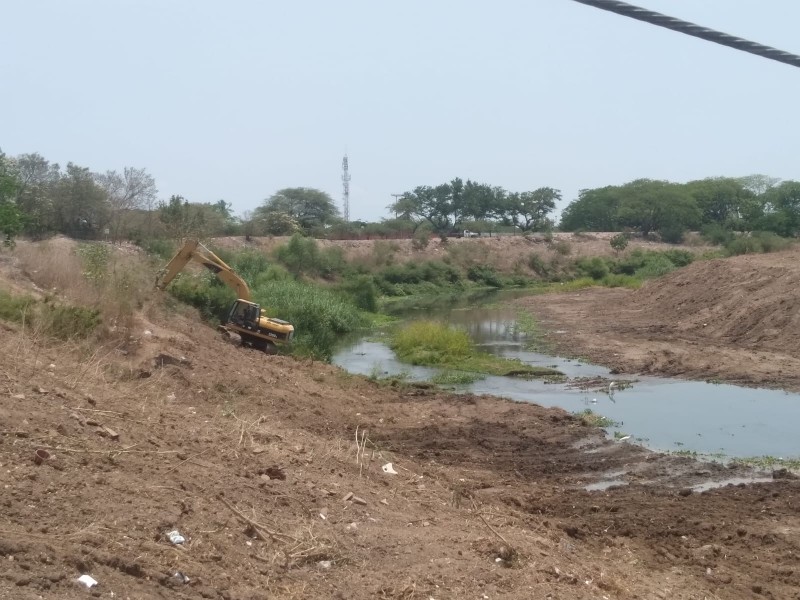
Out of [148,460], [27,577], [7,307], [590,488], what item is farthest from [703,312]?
[27,577]

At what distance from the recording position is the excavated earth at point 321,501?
588 centimetres

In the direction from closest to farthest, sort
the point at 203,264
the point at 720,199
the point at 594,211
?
the point at 203,264 < the point at 720,199 < the point at 594,211

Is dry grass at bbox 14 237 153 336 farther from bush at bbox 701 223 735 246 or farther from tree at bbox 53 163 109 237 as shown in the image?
bush at bbox 701 223 735 246

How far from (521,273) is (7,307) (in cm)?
5913

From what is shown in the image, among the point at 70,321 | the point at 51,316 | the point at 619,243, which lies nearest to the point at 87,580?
the point at 51,316

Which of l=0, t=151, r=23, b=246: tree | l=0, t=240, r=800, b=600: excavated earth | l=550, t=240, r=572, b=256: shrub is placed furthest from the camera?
l=550, t=240, r=572, b=256: shrub

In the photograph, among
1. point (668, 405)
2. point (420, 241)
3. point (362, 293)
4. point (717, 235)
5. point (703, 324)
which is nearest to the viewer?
point (668, 405)

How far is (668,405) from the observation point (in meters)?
18.7

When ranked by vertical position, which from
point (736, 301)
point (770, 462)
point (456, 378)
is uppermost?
point (736, 301)

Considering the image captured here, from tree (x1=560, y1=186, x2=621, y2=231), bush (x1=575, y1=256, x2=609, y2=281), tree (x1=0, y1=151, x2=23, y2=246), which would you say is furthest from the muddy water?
tree (x1=560, y1=186, x2=621, y2=231)

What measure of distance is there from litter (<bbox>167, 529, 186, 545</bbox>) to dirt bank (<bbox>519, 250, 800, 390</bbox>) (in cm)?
1760

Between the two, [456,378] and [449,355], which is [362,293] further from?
[456,378]

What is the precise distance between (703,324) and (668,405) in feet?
49.1

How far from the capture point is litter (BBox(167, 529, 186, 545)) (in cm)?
600
